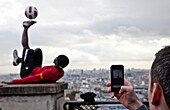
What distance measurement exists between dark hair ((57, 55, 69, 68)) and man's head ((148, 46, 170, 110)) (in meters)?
3.53

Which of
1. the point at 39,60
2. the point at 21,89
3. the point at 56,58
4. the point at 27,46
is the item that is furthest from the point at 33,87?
the point at 27,46

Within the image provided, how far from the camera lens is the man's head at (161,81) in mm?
1034

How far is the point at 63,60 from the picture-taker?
15.3 feet

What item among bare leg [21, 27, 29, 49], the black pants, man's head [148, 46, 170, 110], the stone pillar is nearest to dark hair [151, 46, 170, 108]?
man's head [148, 46, 170, 110]

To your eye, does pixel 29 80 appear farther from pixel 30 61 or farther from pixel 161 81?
pixel 161 81

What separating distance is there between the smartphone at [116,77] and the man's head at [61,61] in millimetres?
2697

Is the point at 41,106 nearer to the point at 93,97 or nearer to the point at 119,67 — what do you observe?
the point at 93,97

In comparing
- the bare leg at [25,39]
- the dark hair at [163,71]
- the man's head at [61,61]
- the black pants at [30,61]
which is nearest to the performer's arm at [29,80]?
the man's head at [61,61]

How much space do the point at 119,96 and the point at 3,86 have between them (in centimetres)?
260

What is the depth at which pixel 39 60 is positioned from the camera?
5.29 metres

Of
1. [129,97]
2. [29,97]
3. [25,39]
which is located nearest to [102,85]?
[29,97]

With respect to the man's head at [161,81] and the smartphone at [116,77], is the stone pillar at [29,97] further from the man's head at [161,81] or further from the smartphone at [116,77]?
the man's head at [161,81]

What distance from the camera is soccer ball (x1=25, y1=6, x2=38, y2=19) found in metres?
5.78

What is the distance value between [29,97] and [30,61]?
49.5 inches
